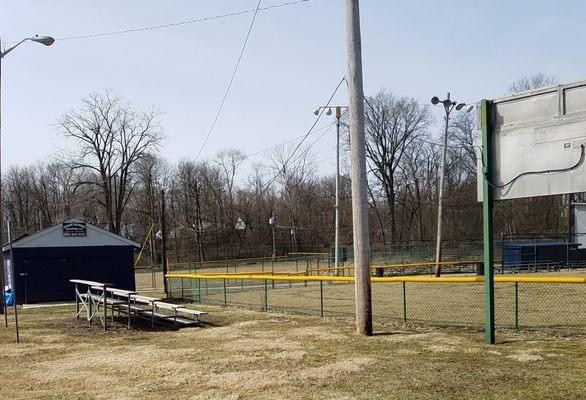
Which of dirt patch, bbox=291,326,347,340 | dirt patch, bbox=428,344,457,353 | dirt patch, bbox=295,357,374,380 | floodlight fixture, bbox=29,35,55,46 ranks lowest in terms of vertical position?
dirt patch, bbox=291,326,347,340

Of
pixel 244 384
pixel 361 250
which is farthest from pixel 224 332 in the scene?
pixel 244 384

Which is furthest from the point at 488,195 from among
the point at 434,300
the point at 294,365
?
the point at 434,300

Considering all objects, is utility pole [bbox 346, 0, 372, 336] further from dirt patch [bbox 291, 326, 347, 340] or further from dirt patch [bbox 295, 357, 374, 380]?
dirt patch [bbox 295, 357, 374, 380]

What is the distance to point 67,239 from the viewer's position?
78.6ft

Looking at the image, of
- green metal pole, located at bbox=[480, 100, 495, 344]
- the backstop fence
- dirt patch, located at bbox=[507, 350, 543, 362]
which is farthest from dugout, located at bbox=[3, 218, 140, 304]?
dirt patch, located at bbox=[507, 350, 543, 362]

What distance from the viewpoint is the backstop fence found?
11.9m

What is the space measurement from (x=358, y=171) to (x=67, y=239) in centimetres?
1725

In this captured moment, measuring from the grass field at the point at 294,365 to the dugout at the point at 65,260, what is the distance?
12.4 metres

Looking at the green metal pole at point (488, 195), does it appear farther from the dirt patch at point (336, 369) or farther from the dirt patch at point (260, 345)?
Result: the dirt patch at point (260, 345)

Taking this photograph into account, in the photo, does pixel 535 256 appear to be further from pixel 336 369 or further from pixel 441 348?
pixel 336 369

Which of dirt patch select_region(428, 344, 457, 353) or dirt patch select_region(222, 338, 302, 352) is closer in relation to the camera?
dirt patch select_region(428, 344, 457, 353)

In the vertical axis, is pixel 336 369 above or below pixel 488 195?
below

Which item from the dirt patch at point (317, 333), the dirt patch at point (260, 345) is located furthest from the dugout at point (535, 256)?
the dirt patch at point (260, 345)

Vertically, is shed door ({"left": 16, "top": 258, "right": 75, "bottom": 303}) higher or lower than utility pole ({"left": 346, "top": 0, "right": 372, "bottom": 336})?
lower
